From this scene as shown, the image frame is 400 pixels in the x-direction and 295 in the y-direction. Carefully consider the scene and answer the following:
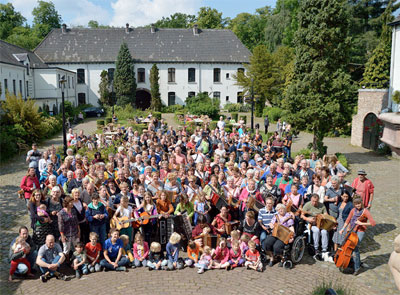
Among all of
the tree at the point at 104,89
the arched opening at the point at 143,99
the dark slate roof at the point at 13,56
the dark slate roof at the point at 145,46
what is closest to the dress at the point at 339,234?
the dark slate roof at the point at 13,56

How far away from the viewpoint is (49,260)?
7816 mm

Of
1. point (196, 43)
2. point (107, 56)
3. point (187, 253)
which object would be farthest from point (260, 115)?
point (187, 253)

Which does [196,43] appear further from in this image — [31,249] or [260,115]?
[31,249]

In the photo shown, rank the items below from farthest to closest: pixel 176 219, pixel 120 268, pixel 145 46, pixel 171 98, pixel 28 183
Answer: pixel 171 98, pixel 145 46, pixel 28 183, pixel 176 219, pixel 120 268

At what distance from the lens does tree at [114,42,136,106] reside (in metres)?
45.5

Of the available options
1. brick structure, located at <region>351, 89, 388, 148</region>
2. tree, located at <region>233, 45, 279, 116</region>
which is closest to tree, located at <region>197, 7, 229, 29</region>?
tree, located at <region>233, 45, 279, 116</region>

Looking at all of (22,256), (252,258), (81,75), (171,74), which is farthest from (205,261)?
(81,75)

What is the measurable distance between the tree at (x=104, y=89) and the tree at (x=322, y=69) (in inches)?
1260

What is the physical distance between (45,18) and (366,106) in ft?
220

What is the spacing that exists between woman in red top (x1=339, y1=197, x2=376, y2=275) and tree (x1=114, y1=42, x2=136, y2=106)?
39.8m

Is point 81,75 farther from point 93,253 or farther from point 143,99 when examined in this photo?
point 93,253

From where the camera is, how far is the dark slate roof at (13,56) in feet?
111

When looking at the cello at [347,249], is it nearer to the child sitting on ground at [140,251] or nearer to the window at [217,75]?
the child sitting on ground at [140,251]

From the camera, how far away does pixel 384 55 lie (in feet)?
83.8
